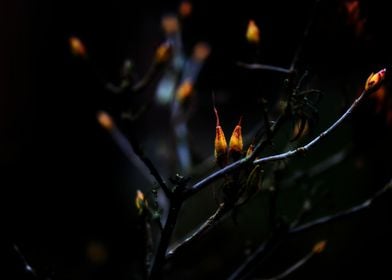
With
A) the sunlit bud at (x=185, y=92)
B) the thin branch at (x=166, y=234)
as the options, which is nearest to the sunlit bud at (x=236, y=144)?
the thin branch at (x=166, y=234)

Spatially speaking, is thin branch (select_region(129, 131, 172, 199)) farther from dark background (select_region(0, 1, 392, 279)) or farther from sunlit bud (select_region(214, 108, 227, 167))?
dark background (select_region(0, 1, 392, 279))

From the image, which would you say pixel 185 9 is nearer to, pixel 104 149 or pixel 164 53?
pixel 164 53

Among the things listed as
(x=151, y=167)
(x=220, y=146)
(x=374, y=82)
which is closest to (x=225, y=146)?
(x=220, y=146)

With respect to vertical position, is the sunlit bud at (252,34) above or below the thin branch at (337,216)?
above

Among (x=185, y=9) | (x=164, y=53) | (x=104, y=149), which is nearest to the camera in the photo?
(x=164, y=53)

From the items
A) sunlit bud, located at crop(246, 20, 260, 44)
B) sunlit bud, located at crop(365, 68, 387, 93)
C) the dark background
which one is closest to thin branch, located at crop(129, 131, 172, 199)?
sunlit bud, located at crop(365, 68, 387, 93)

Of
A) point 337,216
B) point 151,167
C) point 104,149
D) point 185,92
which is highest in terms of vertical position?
point 151,167

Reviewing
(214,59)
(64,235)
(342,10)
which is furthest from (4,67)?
(342,10)

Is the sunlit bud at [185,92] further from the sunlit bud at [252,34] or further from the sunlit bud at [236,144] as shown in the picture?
the sunlit bud at [236,144]
